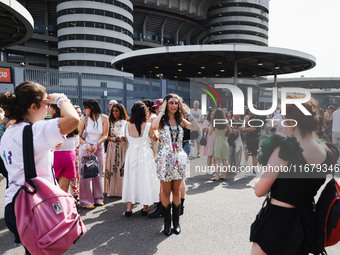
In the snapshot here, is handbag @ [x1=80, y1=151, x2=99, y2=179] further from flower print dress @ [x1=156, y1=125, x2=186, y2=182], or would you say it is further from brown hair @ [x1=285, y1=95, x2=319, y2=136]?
brown hair @ [x1=285, y1=95, x2=319, y2=136]

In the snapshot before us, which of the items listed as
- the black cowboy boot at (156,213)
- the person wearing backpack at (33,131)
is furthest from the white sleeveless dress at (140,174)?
the person wearing backpack at (33,131)

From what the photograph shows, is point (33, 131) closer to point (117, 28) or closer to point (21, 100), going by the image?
point (21, 100)

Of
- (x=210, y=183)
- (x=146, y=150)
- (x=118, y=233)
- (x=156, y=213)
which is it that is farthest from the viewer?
(x=210, y=183)

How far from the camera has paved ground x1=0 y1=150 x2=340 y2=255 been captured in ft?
10.8

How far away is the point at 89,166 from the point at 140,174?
1.00 m

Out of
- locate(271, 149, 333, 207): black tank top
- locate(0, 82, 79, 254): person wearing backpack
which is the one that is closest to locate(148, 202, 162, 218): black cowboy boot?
locate(0, 82, 79, 254): person wearing backpack

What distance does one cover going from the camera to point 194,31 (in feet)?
230

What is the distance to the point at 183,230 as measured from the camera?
3865 millimetres

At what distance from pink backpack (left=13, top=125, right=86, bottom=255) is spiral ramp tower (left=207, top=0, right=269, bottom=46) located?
227 ft

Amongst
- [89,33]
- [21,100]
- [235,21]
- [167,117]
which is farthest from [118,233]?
[235,21]

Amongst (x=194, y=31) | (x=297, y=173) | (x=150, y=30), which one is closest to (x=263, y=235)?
(x=297, y=173)

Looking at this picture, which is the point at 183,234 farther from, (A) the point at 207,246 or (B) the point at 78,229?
(B) the point at 78,229

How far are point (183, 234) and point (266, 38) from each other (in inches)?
3064

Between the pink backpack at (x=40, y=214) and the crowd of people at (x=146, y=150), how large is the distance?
119 millimetres
